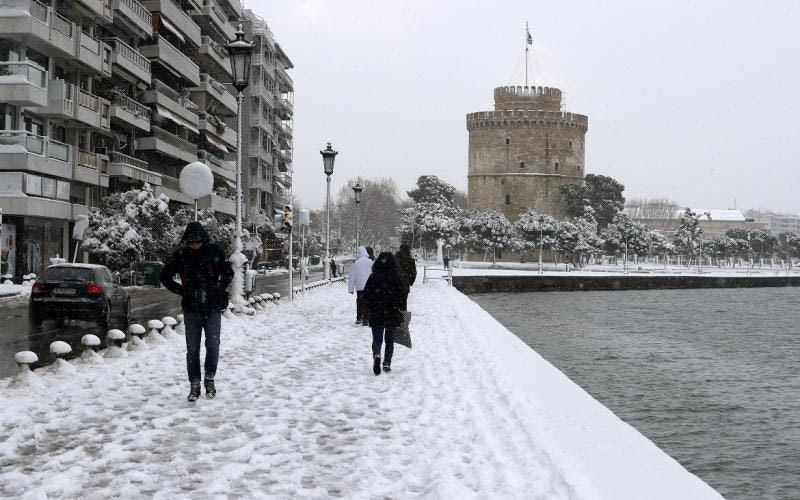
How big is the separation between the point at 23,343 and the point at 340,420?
736 cm

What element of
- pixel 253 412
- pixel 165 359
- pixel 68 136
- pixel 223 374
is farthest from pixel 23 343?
pixel 68 136

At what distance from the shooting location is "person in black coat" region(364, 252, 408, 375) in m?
9.70

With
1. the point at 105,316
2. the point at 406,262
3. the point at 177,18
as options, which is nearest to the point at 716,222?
the point at 177,18

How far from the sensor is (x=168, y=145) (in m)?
44.4

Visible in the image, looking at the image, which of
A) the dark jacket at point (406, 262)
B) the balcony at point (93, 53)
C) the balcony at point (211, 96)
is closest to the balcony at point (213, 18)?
the balcony at point (211, 96)

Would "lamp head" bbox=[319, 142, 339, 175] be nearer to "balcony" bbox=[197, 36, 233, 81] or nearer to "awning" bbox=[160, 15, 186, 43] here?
"awning" bbox=[160, 15, 186, 43]

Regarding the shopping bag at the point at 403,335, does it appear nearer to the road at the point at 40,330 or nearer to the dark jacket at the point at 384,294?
the dark jacket at the point at 384,294

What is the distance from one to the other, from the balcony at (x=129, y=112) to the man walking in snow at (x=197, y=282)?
1242 inches

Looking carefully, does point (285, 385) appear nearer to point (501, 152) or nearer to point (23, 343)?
point (23, 343)

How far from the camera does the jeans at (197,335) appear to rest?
25.0 ft

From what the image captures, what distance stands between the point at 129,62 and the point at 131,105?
223 cm

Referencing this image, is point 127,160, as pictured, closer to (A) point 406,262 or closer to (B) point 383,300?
(A) point 406,262

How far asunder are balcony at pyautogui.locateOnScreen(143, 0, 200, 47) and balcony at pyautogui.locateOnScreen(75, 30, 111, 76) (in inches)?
283

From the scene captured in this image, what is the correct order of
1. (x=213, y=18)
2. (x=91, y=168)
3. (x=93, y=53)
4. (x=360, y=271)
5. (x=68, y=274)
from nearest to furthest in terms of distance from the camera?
(x=68, y=274)
(x=360, y=271)
(x=93, y=53)
(x=91, y=168)
(x=213, y=18)
